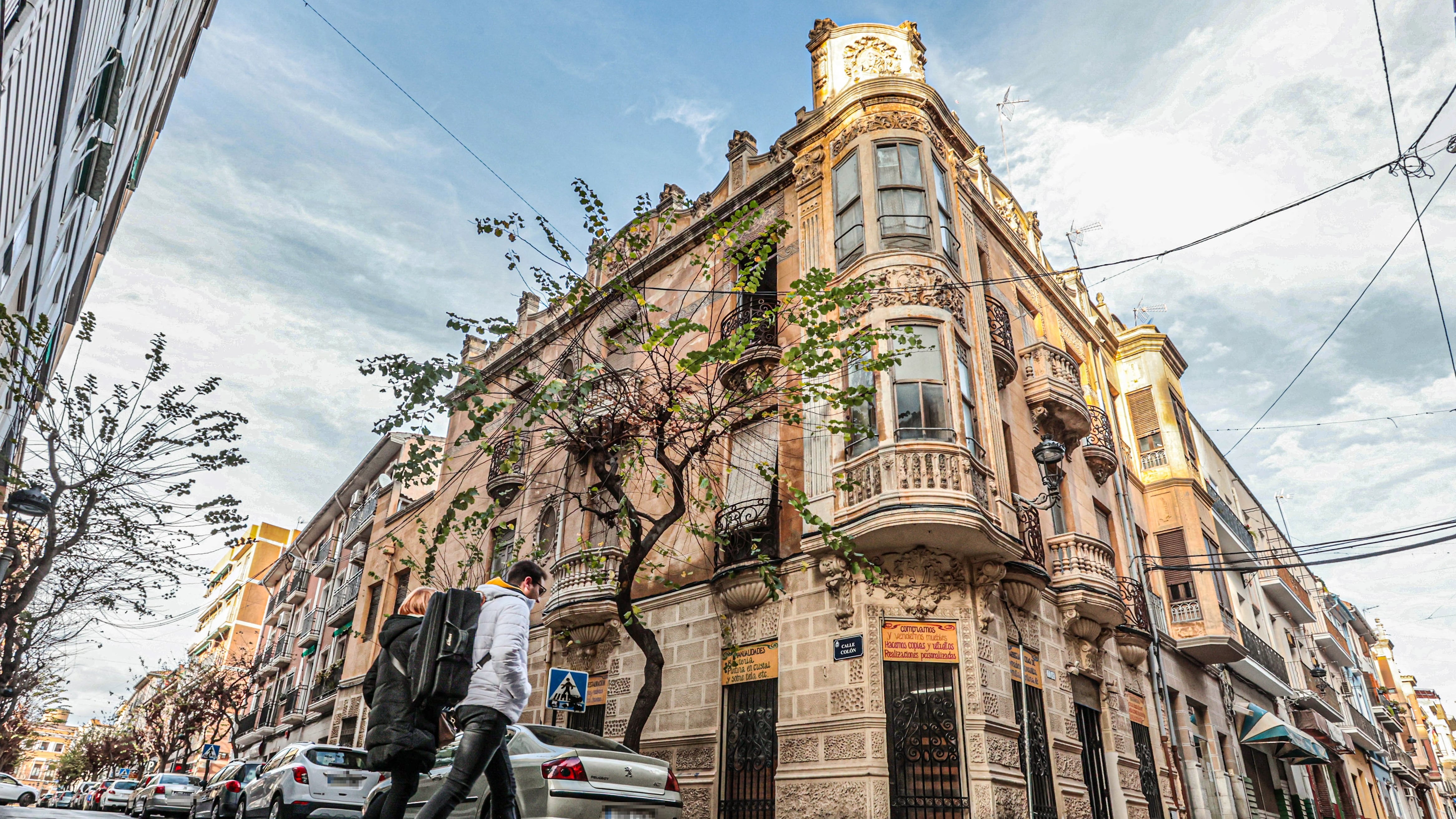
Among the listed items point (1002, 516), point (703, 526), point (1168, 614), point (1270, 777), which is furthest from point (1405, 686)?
point (703, 526)

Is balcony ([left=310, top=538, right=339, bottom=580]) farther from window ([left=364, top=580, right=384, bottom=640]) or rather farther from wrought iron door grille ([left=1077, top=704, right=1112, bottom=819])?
wrought iron door grille ([left=1077, top=704, right=1112, bottom=819])

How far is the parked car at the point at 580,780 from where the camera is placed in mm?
7184

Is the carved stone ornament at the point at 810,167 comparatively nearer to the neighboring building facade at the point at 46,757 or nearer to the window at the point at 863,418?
the window at the point at 863,418

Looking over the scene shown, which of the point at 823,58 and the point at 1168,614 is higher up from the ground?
the point at 823,58

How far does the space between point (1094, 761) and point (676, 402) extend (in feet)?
32.3

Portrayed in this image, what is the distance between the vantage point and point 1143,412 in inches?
902

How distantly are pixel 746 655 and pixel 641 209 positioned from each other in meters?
7.56

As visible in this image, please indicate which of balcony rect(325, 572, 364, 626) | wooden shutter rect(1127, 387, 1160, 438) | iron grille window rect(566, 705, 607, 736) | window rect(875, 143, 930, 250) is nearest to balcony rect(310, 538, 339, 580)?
balcony rect(325, 572, 364, 626)

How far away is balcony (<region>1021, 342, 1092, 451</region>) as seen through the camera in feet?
55.2

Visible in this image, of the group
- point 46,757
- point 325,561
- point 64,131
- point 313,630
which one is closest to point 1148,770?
point 64,131

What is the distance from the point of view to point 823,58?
17.6 m

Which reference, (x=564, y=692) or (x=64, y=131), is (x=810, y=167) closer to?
(x=564, y=692)

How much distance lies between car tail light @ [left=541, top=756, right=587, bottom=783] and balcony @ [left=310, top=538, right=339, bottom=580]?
32.5 metres

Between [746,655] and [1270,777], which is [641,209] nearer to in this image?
[746,655]
